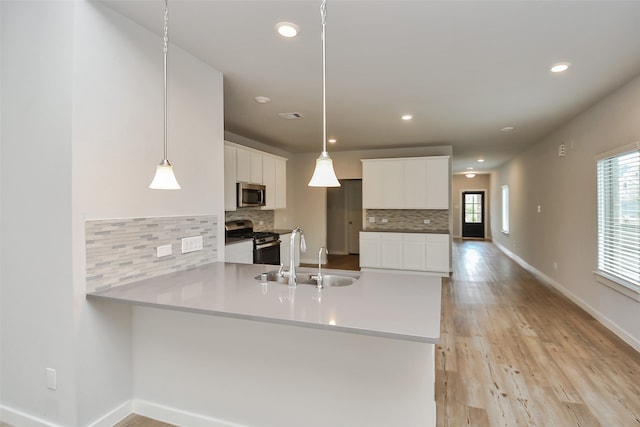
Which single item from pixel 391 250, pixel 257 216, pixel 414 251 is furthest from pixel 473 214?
pixel 257 216

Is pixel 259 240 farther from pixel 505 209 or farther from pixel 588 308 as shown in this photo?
pixel 505 209

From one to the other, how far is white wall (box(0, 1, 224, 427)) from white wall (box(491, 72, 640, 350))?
4.25 meters

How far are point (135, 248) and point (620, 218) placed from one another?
4.41m

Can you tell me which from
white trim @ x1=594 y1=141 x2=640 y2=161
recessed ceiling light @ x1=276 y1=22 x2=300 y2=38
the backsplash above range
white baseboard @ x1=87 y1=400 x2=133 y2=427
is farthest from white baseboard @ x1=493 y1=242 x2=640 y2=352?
the backsplash above range

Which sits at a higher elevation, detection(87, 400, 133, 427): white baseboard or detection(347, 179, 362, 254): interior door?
detection(347, 179, 362, 254): interior door

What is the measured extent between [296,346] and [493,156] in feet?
26.7

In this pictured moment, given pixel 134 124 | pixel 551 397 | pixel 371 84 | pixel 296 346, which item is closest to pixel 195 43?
pixel 134 124

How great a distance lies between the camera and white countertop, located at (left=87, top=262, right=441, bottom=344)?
1379 millimetres

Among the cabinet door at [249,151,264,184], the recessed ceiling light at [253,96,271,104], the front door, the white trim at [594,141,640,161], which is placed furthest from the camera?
the front door

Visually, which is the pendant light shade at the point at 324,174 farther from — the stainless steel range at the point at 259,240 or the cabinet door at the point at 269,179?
the cabinet door at the point at 269,179

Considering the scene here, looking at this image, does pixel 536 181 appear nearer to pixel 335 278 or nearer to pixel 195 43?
pixel 335 278

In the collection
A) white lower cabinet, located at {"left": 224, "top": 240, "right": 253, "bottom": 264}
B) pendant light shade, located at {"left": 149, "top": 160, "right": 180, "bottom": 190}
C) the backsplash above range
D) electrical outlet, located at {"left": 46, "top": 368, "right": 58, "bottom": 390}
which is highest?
pendant light shade, located at {"left": 149, "top": 160, "right": 180, "bottom": 190}

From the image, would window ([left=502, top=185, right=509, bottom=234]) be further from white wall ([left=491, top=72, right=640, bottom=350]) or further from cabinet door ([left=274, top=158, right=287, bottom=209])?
cabinet door ([left=274, top=158, right=287, bottom=209])

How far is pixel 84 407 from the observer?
1899mm
